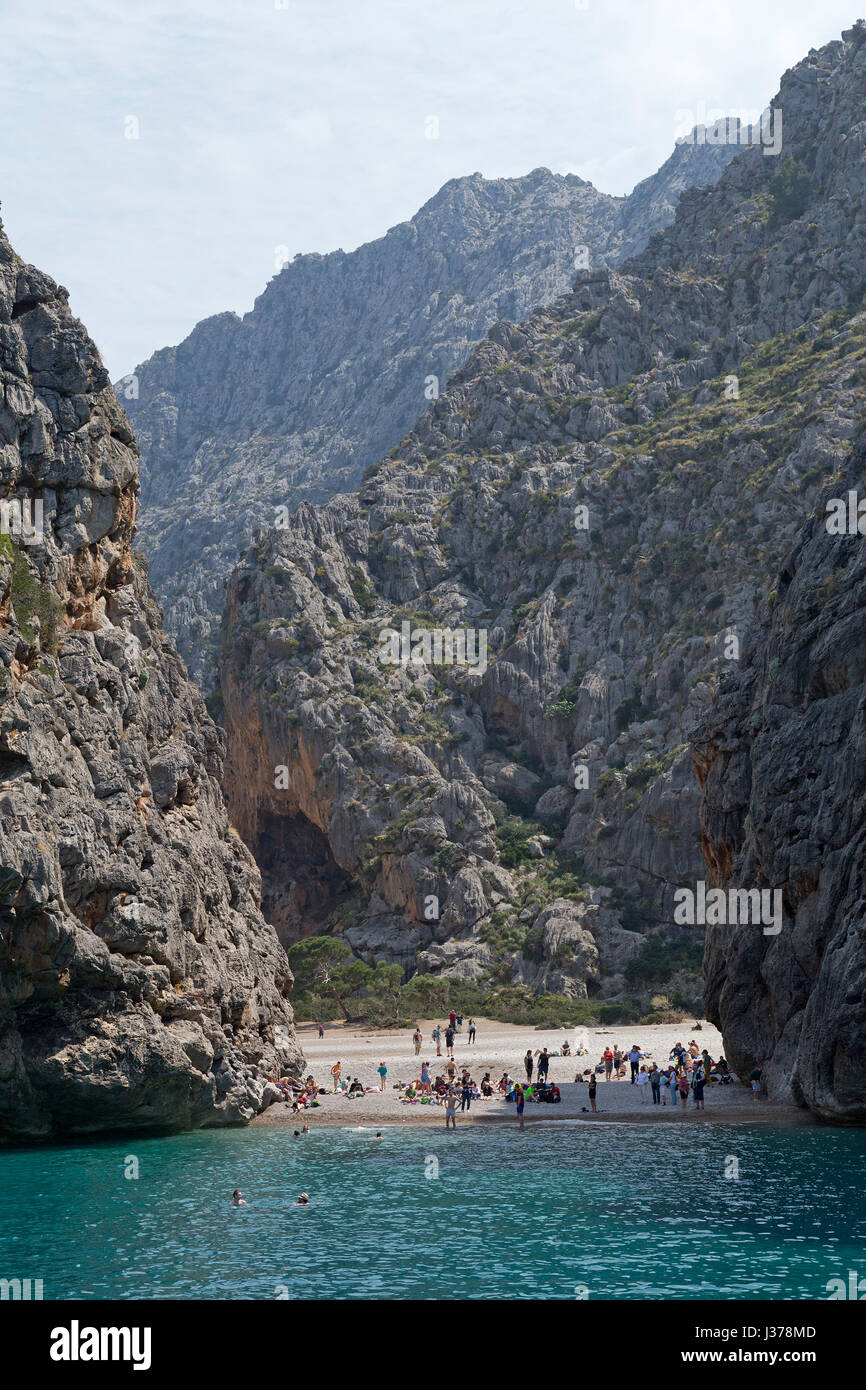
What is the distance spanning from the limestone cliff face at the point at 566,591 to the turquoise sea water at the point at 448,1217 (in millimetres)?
51281

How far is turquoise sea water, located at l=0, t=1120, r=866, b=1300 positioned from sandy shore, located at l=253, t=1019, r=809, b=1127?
17.1ft

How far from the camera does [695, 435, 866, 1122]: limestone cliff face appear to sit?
41688mm

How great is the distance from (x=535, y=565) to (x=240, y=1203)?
104114 millimetres

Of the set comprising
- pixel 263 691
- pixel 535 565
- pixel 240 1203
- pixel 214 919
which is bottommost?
pixel 240 1203

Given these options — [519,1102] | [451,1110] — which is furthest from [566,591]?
[451,1110]

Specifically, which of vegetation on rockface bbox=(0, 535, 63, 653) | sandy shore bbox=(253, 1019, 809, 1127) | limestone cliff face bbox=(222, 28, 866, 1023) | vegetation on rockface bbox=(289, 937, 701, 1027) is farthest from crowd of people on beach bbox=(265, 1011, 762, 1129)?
limestone cliff face bbox=(222, 28, 866, 1023)

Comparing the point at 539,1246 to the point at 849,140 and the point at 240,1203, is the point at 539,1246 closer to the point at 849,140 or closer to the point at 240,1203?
the point at 240,1203

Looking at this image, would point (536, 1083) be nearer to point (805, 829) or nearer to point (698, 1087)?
point (698, 1087)

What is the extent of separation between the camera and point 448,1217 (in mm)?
31266

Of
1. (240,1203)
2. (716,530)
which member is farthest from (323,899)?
(240,1203)

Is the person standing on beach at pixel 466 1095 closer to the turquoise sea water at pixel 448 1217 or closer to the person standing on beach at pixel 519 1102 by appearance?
the person standing on beach at pixel 519 1102

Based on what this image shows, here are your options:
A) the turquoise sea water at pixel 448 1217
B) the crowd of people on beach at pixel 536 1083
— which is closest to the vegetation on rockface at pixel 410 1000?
the crowd of people on beach at pixel 536 1083

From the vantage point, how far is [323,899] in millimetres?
115062

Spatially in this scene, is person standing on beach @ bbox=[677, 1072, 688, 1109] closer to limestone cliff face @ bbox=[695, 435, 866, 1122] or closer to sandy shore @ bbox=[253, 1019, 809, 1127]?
sandy shore @ bbox=[253, 1019, 809, 1127]
